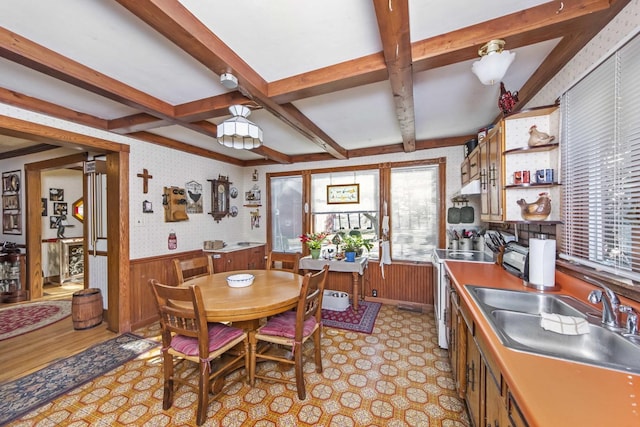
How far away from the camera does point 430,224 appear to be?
382 cm

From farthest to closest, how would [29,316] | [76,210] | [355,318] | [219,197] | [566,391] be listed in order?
[76,210] → [219,197] → [29,316] → [355,318] → [566,391]

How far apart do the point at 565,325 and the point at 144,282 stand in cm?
389

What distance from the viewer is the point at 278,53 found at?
5.44 feet

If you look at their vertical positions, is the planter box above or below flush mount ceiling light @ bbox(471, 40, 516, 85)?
below

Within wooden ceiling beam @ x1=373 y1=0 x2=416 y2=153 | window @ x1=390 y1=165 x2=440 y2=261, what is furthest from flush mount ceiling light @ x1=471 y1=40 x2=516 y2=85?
window @ x1=390 y1=165 x2=440 y2=261

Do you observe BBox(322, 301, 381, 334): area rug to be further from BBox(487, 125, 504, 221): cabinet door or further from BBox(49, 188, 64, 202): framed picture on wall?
BBox(49, 188, 64, 202): framed picture on wall

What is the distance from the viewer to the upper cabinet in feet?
5.74

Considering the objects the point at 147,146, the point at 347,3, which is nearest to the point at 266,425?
the point at 347,3

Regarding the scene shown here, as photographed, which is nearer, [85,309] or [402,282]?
[85,309]

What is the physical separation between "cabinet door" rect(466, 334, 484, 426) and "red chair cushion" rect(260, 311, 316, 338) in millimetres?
1104

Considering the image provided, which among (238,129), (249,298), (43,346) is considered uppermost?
(238,129)

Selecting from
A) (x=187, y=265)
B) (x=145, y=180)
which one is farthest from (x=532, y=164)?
(x=145, y=180)

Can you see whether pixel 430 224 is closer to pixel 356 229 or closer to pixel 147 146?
pixel 356 229

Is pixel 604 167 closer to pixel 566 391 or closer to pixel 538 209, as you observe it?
pixel 538 209
